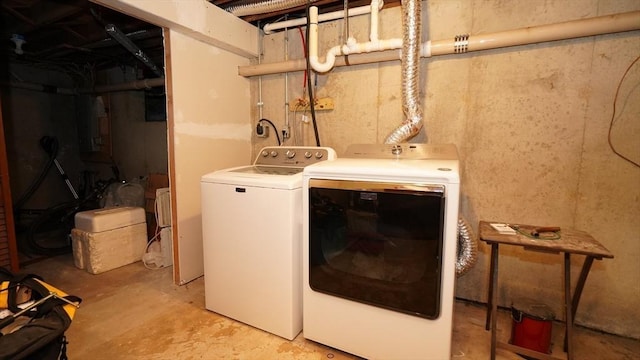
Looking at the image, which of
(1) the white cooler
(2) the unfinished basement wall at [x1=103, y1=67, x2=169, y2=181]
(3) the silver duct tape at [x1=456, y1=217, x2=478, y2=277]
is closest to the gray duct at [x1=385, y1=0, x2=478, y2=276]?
(3) the silver duct tape at [x1=456, y1=217, x2=478, y2=277]

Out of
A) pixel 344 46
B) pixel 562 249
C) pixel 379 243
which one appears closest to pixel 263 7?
pixel 344 46

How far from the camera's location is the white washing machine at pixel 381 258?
4.57ft

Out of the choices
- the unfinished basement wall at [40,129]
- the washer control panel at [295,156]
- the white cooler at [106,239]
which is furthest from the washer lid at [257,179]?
the unfinished basement wall at [40,129]

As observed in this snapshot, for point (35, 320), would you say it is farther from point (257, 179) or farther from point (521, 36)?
point (521, 36)

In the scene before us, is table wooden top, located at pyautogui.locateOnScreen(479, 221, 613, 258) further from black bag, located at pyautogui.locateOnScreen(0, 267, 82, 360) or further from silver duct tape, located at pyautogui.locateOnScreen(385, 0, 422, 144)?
black bag, located at pyautogui.locateOnScreen(0, 267, 82, 360)

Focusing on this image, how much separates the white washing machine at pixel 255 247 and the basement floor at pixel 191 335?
0.35ft

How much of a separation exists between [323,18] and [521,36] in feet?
4.83

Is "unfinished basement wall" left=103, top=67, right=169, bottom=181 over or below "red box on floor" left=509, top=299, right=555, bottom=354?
over

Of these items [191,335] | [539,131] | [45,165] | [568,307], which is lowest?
[191,335]

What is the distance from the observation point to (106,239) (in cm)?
281

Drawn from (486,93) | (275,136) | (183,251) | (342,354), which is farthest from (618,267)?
(183,251)

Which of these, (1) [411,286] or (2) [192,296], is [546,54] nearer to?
(1) [411,286]

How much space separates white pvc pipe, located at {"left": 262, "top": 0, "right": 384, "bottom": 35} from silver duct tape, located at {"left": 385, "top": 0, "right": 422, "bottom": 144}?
411 mm

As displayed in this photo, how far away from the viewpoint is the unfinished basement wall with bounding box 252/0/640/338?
5.95 feet
